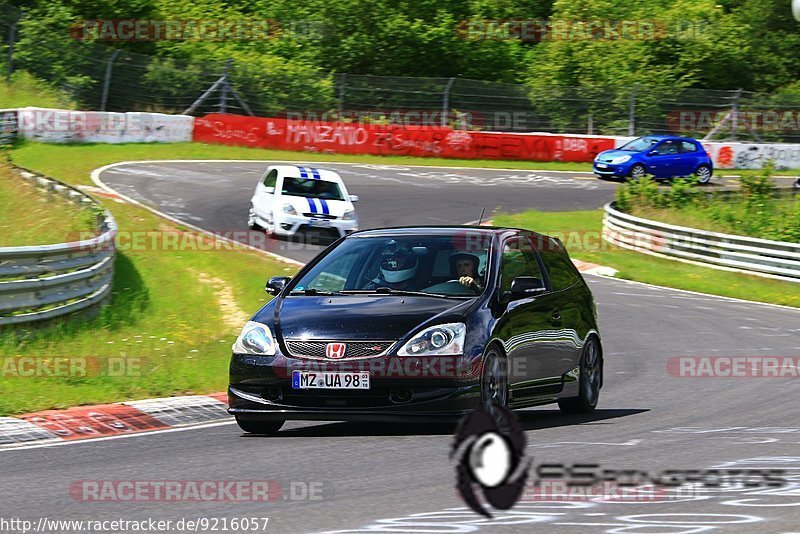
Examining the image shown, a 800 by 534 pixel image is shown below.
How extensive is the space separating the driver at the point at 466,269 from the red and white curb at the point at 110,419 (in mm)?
2200

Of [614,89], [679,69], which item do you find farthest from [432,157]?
[679,69]

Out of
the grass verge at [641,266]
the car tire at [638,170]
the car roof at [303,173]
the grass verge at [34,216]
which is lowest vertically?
the grass verge at [641,266]

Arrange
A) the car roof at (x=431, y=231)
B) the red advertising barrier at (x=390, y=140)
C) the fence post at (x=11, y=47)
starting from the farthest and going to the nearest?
the fence post at (x=11, y=47)
the red advertising barrier at (x=390, y=140)
the car roof at (x=431, y=231)

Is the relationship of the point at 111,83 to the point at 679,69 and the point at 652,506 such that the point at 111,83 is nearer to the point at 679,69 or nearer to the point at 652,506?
the point at 679,69

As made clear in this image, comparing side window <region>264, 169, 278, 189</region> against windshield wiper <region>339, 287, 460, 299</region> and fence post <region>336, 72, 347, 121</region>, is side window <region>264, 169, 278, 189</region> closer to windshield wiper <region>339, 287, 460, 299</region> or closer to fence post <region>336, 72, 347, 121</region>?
windshield wiper <region>339, 287, 460, 299</region>

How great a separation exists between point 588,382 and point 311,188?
52.3ft

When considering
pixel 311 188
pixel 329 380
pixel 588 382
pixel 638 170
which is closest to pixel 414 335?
pixel 329 380

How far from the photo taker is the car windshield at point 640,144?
39.4 meters

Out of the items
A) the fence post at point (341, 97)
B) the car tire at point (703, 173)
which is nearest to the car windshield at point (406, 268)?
the car tire at point (703, 173)

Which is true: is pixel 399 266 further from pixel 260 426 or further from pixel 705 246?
pixel 705 246

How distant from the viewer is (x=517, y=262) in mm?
10250

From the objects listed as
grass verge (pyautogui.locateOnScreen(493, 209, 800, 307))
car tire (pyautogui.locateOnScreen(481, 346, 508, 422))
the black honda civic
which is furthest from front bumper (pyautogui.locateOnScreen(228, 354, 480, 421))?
grass verge (pyautogui.locateOnScreen(493, 209, 800, 307))

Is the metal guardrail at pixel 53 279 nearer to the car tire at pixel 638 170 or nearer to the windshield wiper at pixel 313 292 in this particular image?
the windshield wiper at pixel 313 292

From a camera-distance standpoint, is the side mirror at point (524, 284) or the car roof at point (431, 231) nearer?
the side mirror at point (524, 284)
